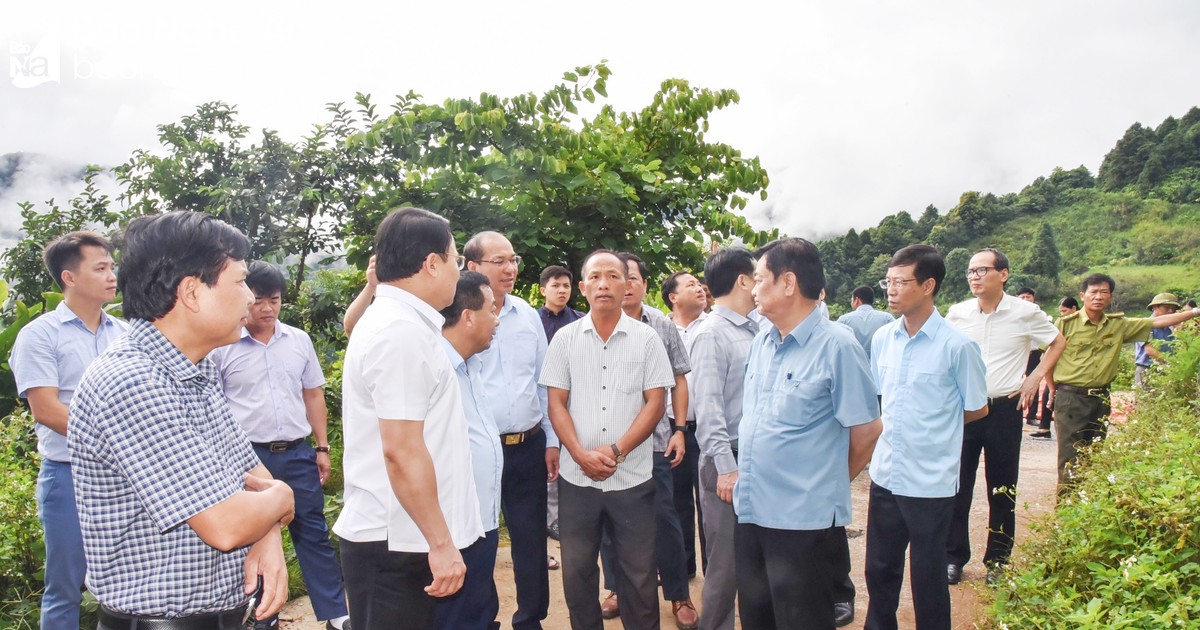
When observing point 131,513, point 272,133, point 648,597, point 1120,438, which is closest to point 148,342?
point 131,513

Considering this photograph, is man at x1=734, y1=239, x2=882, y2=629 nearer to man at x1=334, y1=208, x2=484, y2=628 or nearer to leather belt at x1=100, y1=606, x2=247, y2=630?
man at x1=334, y1=208, x2=484, y2=628

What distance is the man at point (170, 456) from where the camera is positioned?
4.89 ft

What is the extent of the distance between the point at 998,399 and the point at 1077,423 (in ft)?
6.37

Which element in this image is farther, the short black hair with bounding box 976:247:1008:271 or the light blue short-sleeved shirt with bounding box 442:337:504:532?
the short black hair with bounding box 976:247:1008:271

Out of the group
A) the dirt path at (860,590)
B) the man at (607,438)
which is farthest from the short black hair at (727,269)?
the dirt path at (860,590)

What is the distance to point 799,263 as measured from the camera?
2965 millimetres

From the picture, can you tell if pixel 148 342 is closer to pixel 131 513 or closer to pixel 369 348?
pixel 131 513

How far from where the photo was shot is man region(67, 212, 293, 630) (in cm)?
149

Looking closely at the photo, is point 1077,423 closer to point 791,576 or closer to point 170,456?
point 791,576

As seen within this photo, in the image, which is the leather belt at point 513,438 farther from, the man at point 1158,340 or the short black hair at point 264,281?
the man at point 1158,340

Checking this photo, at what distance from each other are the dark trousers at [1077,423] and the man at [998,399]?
139 cm

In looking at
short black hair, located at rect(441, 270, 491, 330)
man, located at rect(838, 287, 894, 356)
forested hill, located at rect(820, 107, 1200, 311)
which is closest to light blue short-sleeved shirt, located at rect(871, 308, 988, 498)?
short black hair, located at rect(441, 270, 491, 330)

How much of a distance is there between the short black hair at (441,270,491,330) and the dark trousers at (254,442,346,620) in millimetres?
1595

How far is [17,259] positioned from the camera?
645 centimetres
